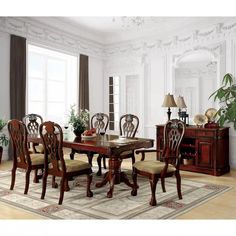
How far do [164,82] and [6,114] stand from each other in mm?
3696

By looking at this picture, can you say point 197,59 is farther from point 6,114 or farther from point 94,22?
point 6,114

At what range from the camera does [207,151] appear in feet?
17.9

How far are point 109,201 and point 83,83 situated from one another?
469cm

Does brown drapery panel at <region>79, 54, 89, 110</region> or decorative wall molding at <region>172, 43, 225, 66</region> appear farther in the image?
brown drapery panel at <region>79, 54, 89, 110</region>

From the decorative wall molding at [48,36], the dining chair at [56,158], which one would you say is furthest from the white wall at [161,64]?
the dining chair at [56,158]

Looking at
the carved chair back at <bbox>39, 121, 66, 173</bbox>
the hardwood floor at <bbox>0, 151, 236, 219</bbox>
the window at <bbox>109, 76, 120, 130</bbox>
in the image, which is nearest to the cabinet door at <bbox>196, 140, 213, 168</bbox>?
the hardwood floor at <bbox>0, 151, 236, 219</bbox>

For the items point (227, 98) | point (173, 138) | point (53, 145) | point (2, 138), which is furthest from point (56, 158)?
point (227, 98)

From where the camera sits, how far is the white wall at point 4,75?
6.14 m

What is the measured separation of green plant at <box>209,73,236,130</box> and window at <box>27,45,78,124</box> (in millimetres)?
3780

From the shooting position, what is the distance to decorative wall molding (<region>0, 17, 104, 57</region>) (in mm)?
6266

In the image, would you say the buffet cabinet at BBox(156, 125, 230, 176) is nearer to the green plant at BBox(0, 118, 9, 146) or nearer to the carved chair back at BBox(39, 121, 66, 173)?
the carved chair back at BBox(39, 121, 66, 173)

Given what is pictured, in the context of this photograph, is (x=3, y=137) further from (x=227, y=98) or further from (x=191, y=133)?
(x=227, y=98)
